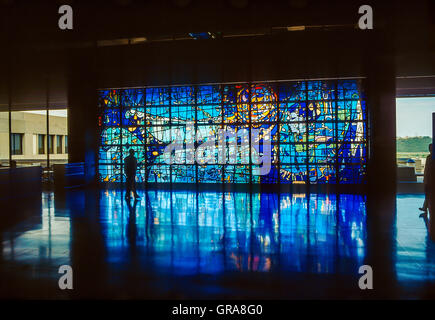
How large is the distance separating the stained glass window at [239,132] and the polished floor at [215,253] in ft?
15.1

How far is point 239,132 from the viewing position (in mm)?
16234

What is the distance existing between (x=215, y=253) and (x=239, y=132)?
10.5m

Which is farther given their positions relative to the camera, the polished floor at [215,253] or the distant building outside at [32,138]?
the distant building outside at [32,138]

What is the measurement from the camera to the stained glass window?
1538 cm

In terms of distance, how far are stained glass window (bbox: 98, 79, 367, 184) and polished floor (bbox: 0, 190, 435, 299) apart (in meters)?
4.61

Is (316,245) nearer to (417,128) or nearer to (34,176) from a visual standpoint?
(417,128)

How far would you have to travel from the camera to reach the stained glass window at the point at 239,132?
50.4 ft

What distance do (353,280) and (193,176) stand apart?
12337mm

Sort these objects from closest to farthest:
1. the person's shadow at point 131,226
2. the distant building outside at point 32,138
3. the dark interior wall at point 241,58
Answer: the person's shadow at point 131,226 < the dark interior wall at point 241,58 < the distant building outside at point 32,138
